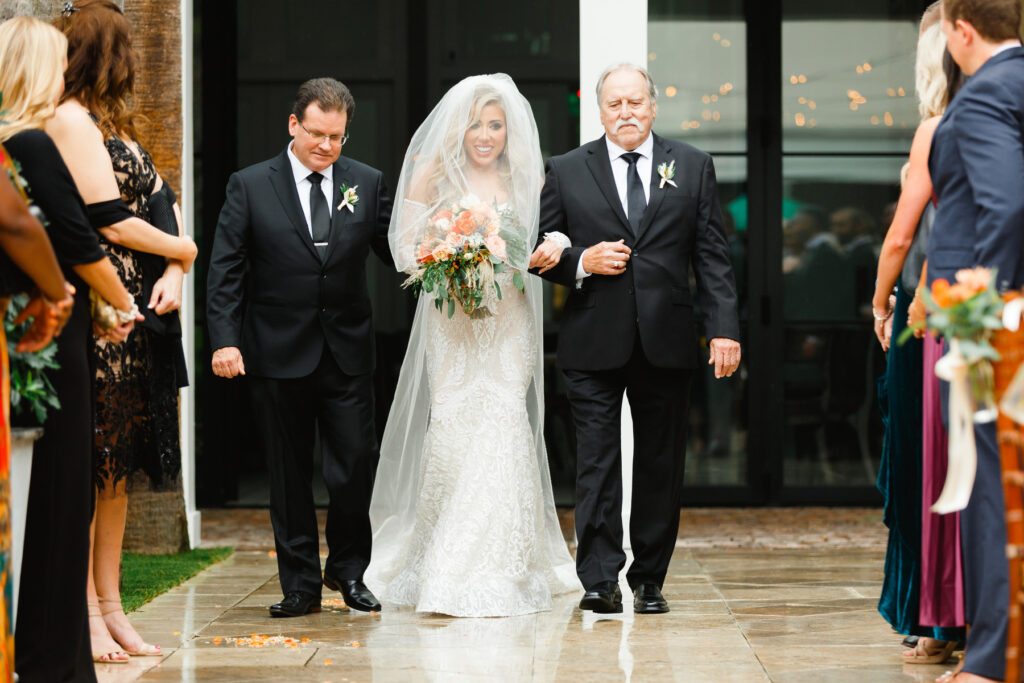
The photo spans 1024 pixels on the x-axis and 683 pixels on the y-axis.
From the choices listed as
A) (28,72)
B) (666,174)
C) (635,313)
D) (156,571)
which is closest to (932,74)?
(666,174)

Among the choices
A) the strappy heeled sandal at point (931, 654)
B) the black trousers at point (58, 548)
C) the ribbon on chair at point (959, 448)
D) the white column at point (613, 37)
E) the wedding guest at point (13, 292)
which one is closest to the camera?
the ribbon on chair at point (959, 448)

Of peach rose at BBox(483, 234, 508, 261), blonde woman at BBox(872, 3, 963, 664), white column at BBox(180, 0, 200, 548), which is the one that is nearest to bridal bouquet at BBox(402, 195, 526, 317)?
peach rose at BBox(483, 234, 508, 261)

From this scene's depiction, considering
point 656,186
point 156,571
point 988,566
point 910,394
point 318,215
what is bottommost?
point 156,571

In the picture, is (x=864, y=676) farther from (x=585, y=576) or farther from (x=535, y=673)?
(x=585, y=576)

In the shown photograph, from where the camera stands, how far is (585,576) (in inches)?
220

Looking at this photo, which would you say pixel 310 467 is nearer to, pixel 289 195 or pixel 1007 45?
pixel 289 195

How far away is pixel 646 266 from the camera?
5641 millimetres

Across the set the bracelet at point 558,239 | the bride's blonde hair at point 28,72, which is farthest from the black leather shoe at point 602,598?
the bride's blonde hair at point 28,72

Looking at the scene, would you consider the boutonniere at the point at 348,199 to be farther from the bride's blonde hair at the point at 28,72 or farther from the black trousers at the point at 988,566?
the black trousers at the point at 988,566

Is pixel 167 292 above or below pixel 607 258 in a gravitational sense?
below

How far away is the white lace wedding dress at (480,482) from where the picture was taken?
219 inches

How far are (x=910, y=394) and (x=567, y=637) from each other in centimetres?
156

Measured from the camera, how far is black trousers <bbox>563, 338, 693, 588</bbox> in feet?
18.5

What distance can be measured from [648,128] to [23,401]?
3137 mm
